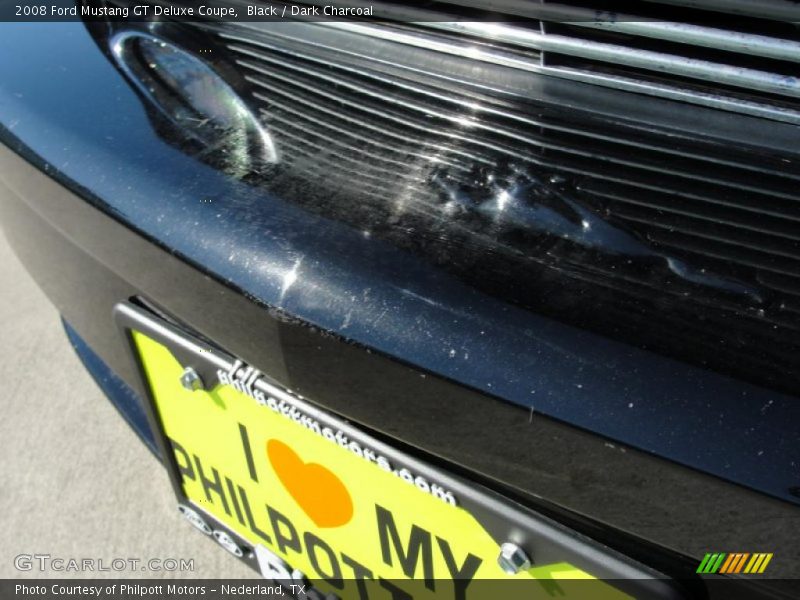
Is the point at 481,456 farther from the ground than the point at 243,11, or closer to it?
closer to it

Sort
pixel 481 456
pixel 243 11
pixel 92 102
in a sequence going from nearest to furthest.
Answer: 1. pixel 481 456
2. pixel 92 102
3. pixel 243 11

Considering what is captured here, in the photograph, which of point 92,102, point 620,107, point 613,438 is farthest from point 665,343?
point 92,102

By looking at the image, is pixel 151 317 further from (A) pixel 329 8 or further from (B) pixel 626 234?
(B) pixel 626 234

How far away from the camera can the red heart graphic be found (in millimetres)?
1145

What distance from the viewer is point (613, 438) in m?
0.76

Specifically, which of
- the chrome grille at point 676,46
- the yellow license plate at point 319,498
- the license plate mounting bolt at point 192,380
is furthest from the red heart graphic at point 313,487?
the chrome grille at point 676,46

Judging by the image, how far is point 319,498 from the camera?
47.1 inches

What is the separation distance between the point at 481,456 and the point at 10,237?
126 cm

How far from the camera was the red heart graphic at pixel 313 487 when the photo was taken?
1.14 m

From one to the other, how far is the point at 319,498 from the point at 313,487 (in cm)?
2

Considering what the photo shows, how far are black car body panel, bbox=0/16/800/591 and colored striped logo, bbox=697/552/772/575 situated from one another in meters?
0.01

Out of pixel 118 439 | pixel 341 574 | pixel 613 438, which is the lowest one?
pixel 118 439

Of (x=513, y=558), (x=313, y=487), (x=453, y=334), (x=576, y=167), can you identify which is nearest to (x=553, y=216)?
(x=576, y=167)

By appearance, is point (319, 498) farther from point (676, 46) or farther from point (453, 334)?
point (676, 46)
